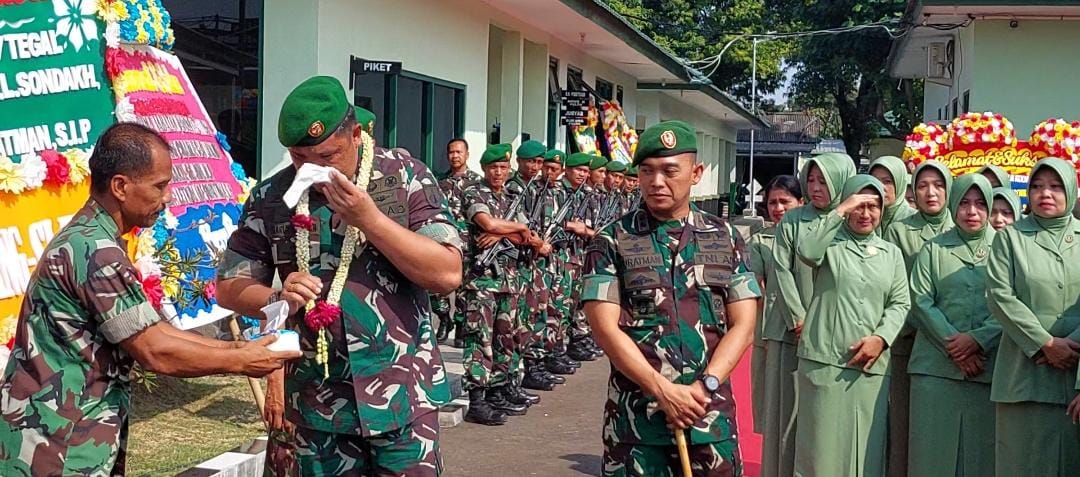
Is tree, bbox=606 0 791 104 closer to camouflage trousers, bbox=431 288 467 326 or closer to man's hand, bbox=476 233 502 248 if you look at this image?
camouflage trousers, bbox=431 288 467 326

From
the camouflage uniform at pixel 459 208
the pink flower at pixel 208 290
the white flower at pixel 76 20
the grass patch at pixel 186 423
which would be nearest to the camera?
the white flower at pixel 76 20

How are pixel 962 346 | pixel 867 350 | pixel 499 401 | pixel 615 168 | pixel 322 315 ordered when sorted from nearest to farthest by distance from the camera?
pixel 322 315
pixel 867 350
pixel 962 346
pixel 499 401
pixel 615 168

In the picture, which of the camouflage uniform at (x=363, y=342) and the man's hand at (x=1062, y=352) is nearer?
the camouflage uniform at (x=363, y=342)

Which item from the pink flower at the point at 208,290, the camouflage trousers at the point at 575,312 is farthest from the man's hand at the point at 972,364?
the camouflage trousers at the point at 575,312

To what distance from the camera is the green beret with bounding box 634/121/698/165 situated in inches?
158

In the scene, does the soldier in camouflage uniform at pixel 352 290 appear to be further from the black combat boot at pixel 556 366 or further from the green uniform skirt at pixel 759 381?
the black combat boot at pixel 556 366

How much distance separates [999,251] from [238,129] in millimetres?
6006

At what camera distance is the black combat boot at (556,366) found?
1109 cm

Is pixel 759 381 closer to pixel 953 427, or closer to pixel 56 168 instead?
pixel 953 427

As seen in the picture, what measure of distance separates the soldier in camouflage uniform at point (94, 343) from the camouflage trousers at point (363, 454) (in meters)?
0.41

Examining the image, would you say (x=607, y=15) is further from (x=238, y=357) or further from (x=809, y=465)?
(x=238, y=357)

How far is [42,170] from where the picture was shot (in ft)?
17.1

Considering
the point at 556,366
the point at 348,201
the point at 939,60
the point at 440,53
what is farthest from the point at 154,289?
the point at 939,60

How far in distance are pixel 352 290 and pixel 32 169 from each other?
221 centimetres
